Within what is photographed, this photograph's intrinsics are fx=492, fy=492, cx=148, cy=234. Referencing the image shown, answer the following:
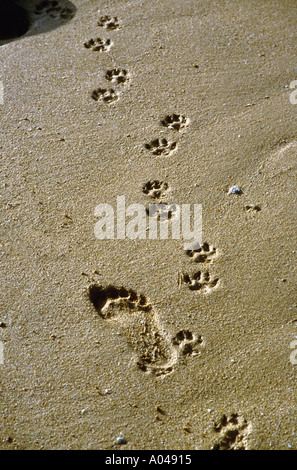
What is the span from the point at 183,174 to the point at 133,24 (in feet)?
4.85

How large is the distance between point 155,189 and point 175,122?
548mm

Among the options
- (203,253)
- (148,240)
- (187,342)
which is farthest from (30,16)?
(187,342)

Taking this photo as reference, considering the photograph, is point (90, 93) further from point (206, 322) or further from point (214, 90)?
point (206, 322)

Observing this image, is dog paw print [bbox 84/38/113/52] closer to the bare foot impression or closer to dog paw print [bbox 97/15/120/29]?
dog paw print [bbox 97/15/120/29]

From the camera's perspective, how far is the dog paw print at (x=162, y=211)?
9.17 feet

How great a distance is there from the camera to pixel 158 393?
225cm

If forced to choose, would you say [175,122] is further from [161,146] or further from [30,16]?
[30,16]

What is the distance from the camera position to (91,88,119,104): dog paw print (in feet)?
10.8

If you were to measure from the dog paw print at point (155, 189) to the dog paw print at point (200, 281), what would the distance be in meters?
0.55

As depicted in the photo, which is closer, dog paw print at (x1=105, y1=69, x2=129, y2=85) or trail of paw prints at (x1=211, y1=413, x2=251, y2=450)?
trail of paw prints at (x1=211, y1=413, x2=251, y2=450)

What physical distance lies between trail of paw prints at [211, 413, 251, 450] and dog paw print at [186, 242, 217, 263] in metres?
0.80

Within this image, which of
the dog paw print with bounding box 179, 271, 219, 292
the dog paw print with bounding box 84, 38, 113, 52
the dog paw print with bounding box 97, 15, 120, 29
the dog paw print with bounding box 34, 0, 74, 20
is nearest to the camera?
the dog paw print with bounding box 179, 271, 219, 292

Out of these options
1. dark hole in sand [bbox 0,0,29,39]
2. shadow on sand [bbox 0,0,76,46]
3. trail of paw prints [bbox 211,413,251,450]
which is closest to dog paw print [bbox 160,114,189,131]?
shadow on sand [bbox 0,0,76,46]

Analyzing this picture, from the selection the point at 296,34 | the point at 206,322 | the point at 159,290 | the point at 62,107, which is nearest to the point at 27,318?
the point at 159,290
